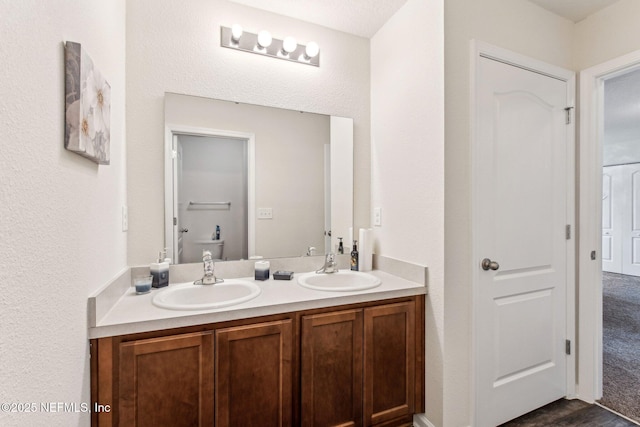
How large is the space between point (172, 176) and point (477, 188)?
5.69ft

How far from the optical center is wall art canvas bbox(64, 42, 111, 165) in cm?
91

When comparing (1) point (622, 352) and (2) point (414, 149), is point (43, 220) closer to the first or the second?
(2) point (414, 149)

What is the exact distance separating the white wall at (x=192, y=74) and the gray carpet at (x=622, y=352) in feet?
8.61

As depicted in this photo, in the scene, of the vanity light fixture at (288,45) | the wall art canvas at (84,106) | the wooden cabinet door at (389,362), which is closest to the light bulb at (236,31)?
the vanity light fixture at (288,45)

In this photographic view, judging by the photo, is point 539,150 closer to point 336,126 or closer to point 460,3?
point 460,3

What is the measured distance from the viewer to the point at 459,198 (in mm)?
1602

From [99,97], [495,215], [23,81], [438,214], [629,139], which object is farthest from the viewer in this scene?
[629,139]

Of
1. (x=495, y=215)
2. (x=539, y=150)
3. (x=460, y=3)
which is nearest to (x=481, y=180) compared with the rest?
(x=495, y=215)

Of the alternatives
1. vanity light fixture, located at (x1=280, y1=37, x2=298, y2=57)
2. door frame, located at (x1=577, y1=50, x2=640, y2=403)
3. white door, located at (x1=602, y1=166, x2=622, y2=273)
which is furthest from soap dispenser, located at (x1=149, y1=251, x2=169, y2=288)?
white door, located at (x1=602, y1=166, x2=622, y2=273)

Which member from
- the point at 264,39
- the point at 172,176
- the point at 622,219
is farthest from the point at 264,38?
the point at 622,219

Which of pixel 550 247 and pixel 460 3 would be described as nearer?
pixel 460 3

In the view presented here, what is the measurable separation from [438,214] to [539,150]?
0.87 meters

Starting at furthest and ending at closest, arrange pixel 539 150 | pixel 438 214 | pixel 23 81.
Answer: pixel 539 150, pixel 438 214, pixel 23 81

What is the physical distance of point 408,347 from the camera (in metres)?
1.65
